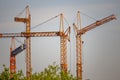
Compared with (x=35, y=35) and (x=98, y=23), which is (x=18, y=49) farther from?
(x=98, y=23)

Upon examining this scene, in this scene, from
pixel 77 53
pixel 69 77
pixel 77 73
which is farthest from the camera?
pixel 77 53

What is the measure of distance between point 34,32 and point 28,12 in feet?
4.62

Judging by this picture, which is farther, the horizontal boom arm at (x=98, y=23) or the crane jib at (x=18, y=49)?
the crane jib at (x=18, y=49)

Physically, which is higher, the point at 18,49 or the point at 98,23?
the point at 98,23

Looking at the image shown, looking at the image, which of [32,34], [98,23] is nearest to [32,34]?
[32,34]

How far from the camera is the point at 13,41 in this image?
2375cm

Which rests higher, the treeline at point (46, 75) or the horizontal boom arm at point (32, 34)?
the horizontal boom arm at point (32, 34)

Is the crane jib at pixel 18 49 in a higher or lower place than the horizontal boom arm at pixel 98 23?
lower

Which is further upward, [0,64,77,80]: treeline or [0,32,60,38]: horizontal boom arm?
[0,32,60,38]: horizontal boom arm

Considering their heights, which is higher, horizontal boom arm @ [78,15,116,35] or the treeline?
horizontal boom arm @ [78,15,116,35]

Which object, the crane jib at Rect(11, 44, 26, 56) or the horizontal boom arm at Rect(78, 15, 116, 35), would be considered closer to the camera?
the horizontal boom arm at Rect(78, 15, 116, 35)

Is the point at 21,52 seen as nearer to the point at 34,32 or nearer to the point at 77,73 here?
the point at 34,32

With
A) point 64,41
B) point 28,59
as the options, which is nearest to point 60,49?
point 64,41

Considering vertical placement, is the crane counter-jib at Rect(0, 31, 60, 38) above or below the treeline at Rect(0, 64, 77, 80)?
above
